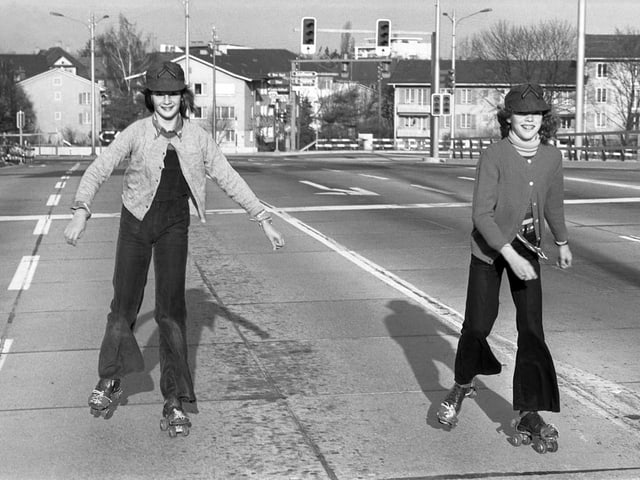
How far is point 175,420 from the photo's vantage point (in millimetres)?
6156

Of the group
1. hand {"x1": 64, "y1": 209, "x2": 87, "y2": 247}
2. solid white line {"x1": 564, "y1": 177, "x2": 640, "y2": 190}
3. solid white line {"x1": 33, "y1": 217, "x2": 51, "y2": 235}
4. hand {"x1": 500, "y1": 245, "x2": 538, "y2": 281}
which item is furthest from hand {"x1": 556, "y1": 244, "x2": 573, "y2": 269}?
solid white line {"x1": 564, "y1": 177, "x2": 640, "y2": 190}

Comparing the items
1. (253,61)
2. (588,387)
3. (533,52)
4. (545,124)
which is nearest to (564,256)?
(545,124)

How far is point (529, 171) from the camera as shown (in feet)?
19.2

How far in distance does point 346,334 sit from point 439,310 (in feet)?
4.58

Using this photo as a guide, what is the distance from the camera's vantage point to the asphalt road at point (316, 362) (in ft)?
19.2

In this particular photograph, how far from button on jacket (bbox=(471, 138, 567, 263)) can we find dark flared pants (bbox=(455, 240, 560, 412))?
0.15 meters

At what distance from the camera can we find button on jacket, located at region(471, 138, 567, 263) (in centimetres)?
584

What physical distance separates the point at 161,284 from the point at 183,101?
986 millimetres

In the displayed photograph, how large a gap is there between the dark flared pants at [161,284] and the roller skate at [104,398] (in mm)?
112

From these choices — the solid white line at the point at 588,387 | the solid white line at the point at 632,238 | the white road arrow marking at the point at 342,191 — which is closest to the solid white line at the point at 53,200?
the white road arrow marking at the point at 342,191

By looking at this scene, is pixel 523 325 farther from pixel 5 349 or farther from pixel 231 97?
pixel 231 97

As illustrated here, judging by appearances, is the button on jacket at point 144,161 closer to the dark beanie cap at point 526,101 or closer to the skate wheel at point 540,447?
the dark beanie cap at point 526,101

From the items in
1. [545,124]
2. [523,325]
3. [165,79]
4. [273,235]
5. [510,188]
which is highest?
[165,79]

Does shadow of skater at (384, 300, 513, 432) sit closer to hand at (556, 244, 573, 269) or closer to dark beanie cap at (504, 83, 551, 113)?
hand at (556, 244, 573, 269)
